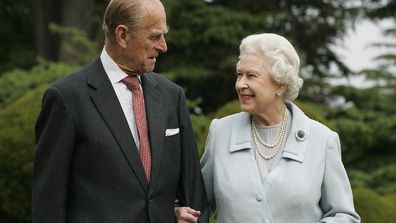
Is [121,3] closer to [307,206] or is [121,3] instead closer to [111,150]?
[111,150]

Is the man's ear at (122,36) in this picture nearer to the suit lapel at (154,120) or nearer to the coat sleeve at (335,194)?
the suit lapel at (154,120)

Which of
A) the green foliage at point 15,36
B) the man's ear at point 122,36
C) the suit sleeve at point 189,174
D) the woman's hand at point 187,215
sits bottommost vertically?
the green foliage at point 15,36

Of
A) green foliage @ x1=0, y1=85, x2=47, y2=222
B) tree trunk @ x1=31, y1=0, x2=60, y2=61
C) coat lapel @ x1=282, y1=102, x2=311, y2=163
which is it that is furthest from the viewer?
tree trunk @ x1=31, y1=0, x2=60, y2=61

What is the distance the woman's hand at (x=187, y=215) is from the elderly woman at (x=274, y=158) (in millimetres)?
175

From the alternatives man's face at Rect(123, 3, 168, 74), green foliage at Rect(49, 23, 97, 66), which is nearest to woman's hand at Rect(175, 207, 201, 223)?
man's face at Rect(123, 3, 168, 74)

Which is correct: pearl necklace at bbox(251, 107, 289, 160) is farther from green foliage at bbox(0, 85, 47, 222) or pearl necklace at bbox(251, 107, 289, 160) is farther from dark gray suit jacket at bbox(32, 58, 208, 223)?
green foliage at bbox(0, 85, 47, 222)

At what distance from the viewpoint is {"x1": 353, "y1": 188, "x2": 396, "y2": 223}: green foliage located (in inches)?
269

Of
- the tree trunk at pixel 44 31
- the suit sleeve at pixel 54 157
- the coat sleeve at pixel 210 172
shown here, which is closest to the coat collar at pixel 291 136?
the coat sleeve at pixel 210 172

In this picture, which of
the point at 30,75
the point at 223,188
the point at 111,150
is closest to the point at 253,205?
the point at 223,188

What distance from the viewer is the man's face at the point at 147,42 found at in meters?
3.90

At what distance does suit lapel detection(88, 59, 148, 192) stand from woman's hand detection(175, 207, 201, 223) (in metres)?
0.24

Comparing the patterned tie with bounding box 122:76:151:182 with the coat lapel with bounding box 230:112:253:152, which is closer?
the patterned tie with bounding box 122:76:151:182

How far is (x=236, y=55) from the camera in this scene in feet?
43.3

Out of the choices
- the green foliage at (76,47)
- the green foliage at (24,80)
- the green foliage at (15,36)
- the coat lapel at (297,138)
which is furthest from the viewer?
the green foliage at (15,36)
